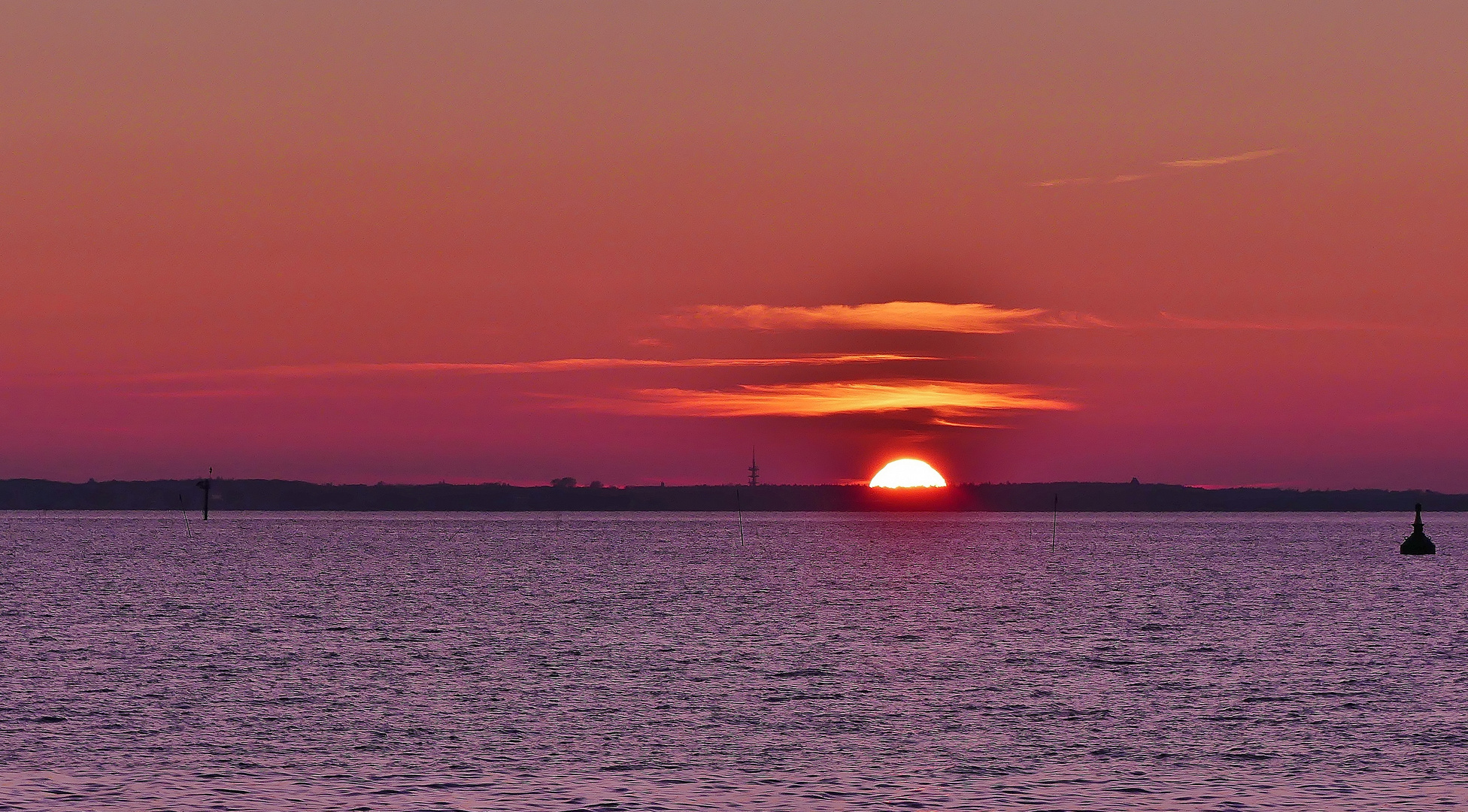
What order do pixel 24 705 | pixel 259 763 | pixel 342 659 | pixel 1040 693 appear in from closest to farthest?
pixel 259 763, pixel 24 705, pixel 1040 693, pixel 342 659

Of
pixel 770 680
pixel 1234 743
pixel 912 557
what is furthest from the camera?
pixel 912 557

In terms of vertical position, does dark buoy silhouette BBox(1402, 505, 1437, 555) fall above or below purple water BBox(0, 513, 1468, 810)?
above

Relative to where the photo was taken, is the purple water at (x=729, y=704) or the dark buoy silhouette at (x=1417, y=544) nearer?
the purple water at (x=729, y=704)

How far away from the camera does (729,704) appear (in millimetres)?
46281

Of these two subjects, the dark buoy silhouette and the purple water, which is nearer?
the purple water

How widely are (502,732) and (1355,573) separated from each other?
134m

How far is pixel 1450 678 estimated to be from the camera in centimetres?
5441

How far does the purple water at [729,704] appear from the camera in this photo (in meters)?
32.5

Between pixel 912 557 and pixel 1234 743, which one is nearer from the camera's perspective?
pixel 1234 743

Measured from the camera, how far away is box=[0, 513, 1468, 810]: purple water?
3247 cm

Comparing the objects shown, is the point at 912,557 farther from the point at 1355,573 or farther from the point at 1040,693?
the point at 1040,693

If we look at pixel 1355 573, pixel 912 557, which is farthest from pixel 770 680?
pixel 912 557

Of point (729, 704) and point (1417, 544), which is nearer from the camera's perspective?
point (729, 704)

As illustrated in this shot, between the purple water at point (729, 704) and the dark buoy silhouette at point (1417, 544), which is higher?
the dark buoy silhouette at point (1417, 544)
